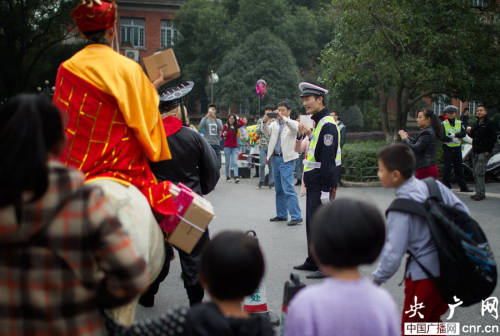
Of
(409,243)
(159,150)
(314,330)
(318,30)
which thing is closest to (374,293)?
(314,330)

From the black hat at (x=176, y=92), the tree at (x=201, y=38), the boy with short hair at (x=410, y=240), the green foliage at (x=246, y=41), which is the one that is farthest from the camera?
the tree at (x=201, y=38)

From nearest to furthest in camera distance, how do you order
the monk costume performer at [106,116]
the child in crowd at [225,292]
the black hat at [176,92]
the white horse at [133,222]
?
the child in crowd at [225,292]
the white horse at [133,222]
the monk costume performer at [106,116]
the black hat at [176,92]

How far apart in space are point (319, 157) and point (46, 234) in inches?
179

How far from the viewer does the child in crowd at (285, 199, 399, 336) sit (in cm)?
197

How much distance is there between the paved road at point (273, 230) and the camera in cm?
520

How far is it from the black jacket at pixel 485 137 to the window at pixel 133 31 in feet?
140

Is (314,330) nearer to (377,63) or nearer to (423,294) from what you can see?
(423,294)

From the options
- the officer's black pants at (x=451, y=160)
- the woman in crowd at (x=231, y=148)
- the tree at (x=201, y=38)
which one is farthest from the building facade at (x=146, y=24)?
the officer's black pants at (x=451, y=160)

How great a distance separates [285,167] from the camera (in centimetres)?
951

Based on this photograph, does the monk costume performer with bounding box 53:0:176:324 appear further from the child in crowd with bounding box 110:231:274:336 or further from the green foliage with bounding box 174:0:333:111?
the green foliage with bounding box 174:0:333:111

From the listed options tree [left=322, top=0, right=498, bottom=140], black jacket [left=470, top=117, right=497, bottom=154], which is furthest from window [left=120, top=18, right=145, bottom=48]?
black jacket [left=470, top=117, right=497, bottom=154]

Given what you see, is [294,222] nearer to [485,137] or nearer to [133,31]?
[485,137]

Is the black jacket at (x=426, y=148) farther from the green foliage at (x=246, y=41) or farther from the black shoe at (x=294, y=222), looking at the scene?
the green foliage at (x=246, y=41)

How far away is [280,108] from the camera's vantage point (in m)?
9.94
